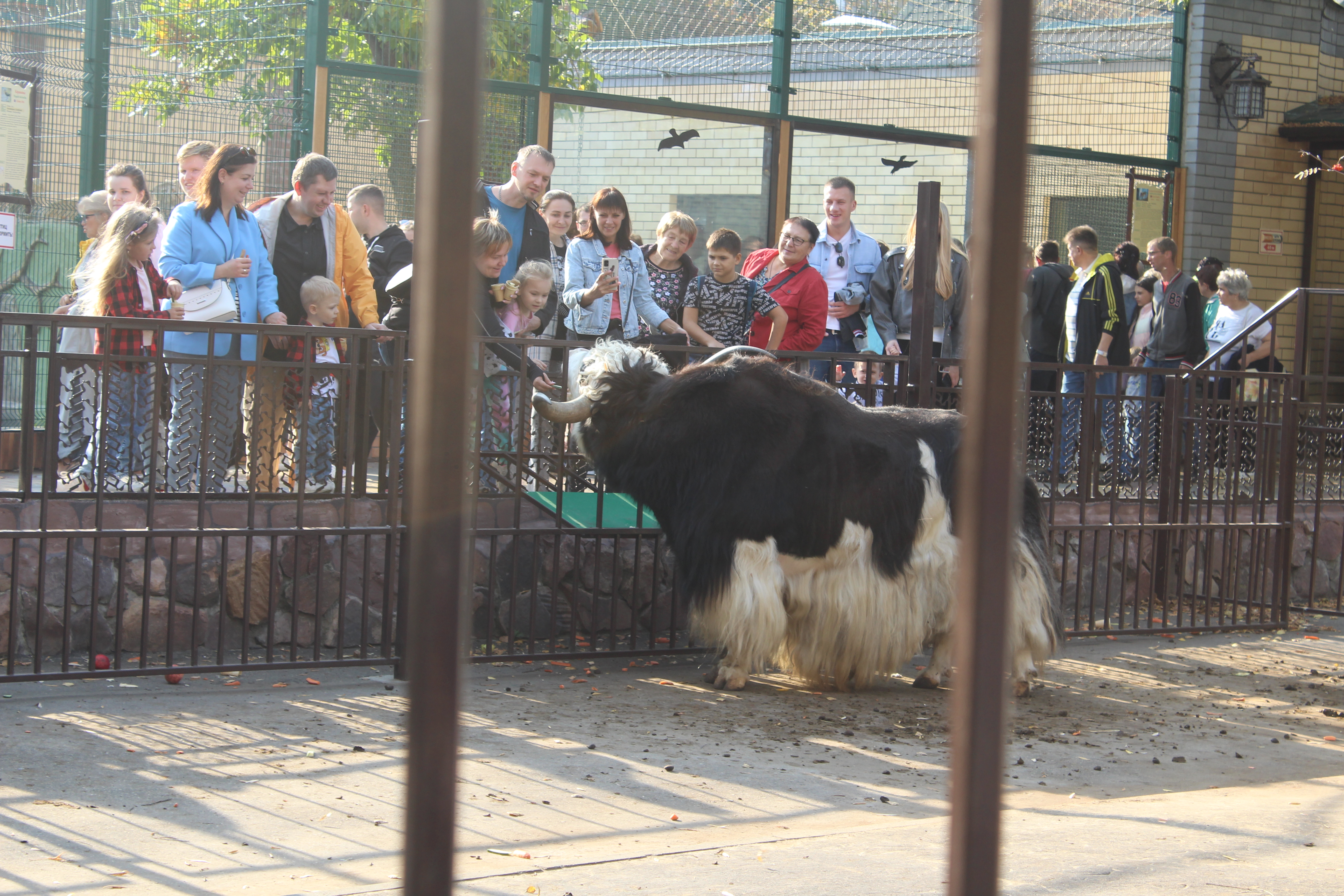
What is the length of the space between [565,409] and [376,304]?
196cm

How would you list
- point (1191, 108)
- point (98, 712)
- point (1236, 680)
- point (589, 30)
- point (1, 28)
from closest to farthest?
point (98, 712), point (1236, 680), point (1, 28), point (589, 30), point (1191, 108)

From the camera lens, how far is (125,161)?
9188 mm

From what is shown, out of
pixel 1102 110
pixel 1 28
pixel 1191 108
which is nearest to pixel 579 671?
pixel 1 28

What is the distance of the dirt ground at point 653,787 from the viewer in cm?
376

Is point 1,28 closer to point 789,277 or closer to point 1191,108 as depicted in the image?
point 789,277

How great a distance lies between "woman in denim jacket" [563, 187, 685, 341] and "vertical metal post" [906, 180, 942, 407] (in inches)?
57.0

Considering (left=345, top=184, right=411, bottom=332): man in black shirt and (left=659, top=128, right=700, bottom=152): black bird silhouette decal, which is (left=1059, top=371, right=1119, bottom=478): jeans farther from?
(left=659, top=128, right=700, bottom=152): black bird silhouette decal

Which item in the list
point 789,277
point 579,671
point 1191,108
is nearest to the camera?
point 579,671

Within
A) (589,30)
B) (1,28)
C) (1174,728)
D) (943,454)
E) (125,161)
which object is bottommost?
(1174,728)

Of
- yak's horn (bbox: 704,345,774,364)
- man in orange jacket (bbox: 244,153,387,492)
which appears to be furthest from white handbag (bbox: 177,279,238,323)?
yak's horn (bbox: 704,345,774,364)

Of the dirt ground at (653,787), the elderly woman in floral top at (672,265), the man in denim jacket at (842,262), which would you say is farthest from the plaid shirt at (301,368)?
the man in denim jacket at (842,262)

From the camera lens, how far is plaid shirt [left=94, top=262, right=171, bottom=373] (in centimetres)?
586

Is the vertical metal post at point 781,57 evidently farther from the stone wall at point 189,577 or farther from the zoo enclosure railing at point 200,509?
the stone wall at point 189,577

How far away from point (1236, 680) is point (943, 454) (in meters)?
2.26
